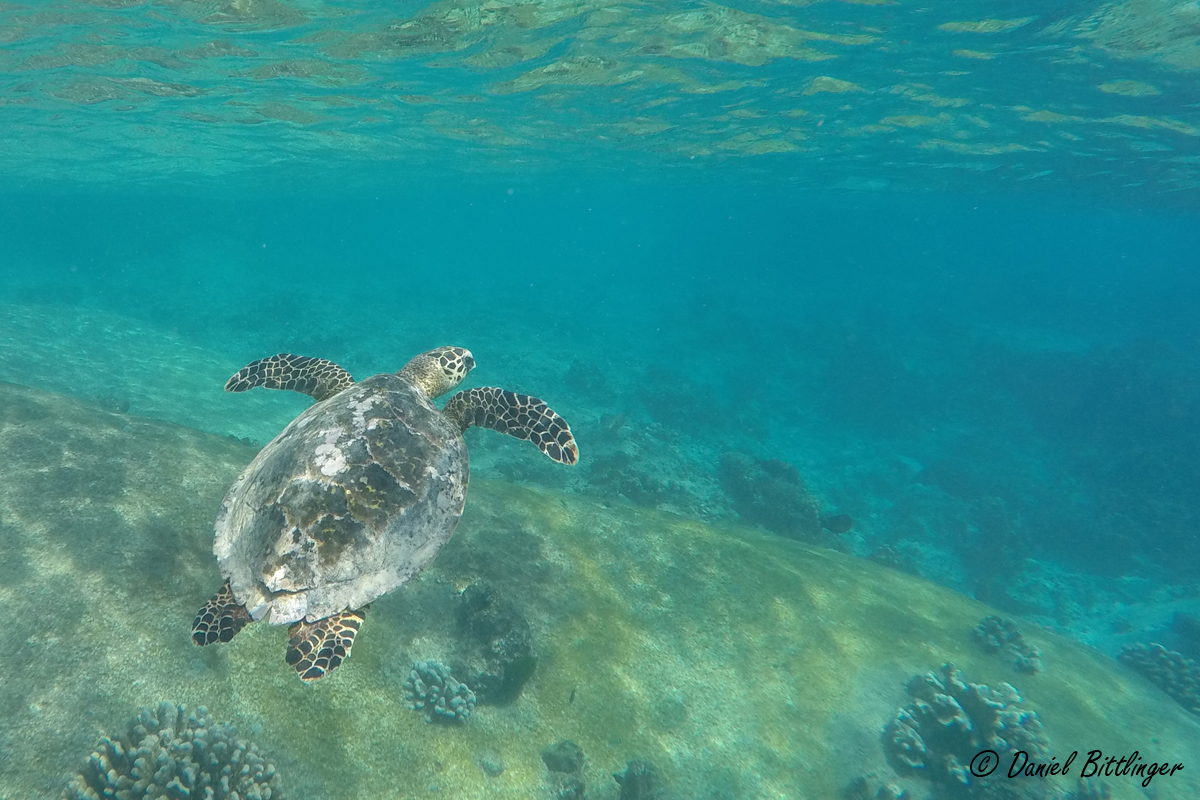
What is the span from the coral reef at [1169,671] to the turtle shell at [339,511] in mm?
20236

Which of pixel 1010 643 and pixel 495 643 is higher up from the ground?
pixel 495 643

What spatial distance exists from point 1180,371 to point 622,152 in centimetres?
4165

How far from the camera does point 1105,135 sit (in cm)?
2538

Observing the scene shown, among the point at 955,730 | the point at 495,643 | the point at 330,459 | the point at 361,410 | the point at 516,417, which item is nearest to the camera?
the point at 330,459

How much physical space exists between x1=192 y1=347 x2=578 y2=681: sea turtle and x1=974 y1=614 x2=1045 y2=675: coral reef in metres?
10.7

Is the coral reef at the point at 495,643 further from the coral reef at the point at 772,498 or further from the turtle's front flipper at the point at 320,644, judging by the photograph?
the coral reef at the point at 772,498

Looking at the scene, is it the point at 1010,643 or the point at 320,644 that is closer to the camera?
the point at 320,644

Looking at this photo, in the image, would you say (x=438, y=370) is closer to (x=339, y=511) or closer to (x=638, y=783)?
(x=339, y=511)

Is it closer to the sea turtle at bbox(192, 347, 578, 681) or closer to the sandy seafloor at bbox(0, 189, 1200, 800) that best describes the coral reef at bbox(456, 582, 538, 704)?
the sandy seafloor at bbox(0, 189, 1200, 800)

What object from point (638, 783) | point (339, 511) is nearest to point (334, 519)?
point (339, 511)

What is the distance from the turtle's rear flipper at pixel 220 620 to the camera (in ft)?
16.5

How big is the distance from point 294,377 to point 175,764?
18.7 ft

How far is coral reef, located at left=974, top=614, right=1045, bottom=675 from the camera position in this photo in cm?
1093

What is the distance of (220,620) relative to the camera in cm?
518
